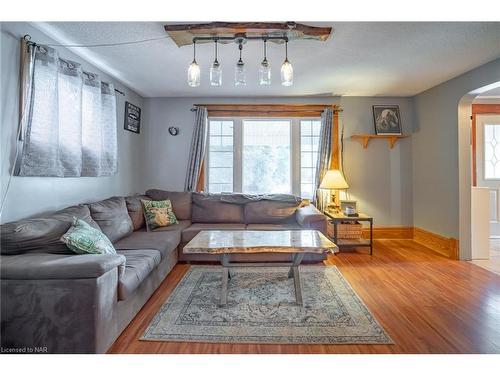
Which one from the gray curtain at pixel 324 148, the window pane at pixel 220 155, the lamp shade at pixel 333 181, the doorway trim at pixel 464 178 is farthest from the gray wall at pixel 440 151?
the window pane at pixel 220 155

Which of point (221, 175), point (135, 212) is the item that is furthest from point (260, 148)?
point (135, 212)

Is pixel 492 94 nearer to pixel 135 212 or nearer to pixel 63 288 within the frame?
pixel 135 212

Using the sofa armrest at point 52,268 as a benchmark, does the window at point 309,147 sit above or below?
above

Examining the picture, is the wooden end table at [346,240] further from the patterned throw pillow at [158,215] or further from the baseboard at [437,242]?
the patterned throw pillow at [158,215]

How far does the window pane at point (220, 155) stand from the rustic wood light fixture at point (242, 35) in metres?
2.20

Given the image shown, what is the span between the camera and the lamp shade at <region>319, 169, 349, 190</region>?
413 centimetres

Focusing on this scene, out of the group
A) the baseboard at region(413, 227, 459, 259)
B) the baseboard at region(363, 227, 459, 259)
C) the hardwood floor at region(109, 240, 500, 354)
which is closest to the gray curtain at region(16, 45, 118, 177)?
the hardwood floor at region(109, 240, 500, 354)

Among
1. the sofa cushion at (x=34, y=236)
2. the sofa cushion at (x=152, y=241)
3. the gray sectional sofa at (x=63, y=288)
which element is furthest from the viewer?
the sofa cushion at (x=152, y=241)

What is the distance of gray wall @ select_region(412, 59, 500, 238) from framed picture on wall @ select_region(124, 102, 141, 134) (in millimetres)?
4369

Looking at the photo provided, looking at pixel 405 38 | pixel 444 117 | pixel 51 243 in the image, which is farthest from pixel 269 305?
pixel 444 117

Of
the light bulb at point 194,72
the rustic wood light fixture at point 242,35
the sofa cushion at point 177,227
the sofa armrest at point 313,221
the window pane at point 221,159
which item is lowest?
the sofa cushion at point 177,227

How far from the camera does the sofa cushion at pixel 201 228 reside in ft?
11.5

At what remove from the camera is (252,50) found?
2834mm

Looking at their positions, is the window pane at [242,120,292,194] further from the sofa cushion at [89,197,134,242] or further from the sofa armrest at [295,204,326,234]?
the sofa cushion at [89,197,134,242]
